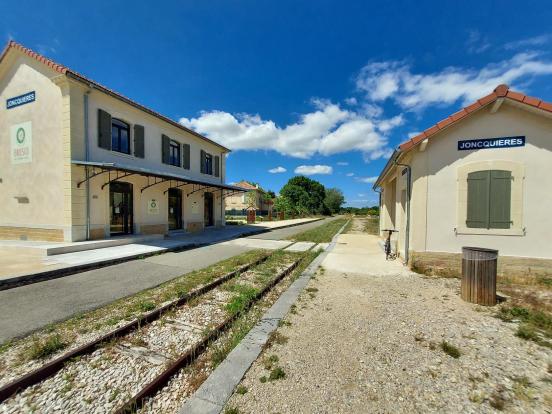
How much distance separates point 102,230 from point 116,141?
4287 mm

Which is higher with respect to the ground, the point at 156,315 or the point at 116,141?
the point at 116,141

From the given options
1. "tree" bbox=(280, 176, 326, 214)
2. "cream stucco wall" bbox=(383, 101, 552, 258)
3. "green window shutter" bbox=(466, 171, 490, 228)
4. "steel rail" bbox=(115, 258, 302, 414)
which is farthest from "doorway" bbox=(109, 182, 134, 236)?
"tree" bbox=(280, 176, 326, 214)

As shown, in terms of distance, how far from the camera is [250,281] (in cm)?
616

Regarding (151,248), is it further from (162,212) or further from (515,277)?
(515,277)

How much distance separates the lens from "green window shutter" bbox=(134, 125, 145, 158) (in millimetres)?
12336

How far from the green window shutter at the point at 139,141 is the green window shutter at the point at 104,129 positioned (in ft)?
4.60

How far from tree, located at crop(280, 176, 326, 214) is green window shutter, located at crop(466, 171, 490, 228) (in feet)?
138

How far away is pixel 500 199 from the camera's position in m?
6.40

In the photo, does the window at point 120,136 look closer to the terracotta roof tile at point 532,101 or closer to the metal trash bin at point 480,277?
the metal trash bin at point 480,277

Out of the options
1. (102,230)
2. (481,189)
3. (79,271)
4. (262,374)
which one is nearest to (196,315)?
(262,374)

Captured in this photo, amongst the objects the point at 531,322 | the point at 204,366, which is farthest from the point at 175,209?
the point at 531,322

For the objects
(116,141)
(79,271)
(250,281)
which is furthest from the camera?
(116,141)

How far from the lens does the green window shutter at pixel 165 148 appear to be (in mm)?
14094

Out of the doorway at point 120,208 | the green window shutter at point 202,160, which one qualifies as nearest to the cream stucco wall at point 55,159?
the doorway at point 120,208
